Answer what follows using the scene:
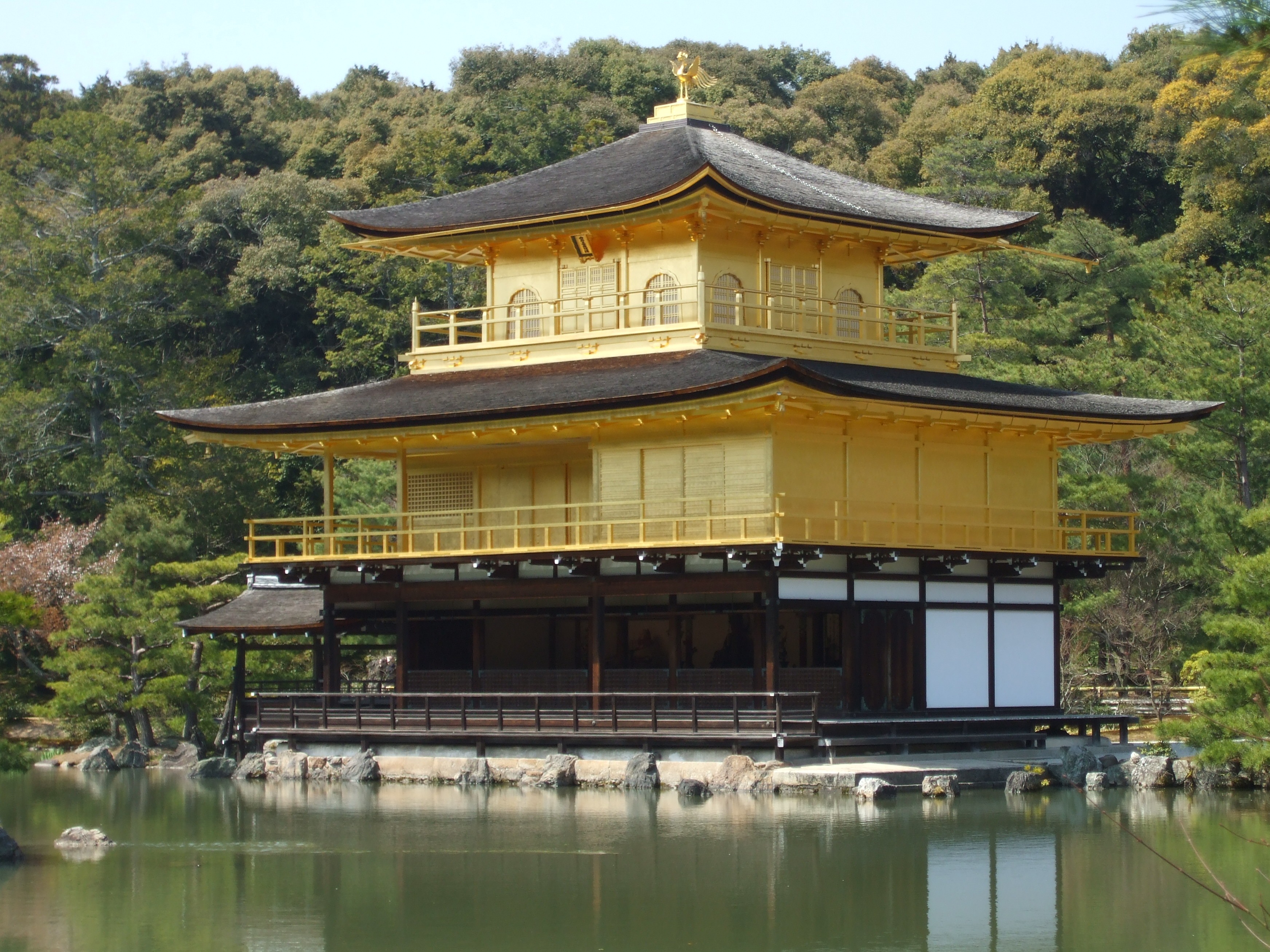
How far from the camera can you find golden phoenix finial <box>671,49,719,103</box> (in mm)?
39594

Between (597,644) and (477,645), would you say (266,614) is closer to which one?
(477,645)

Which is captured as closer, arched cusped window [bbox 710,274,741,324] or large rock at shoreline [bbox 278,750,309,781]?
large rock at shoreline [bbox 278,750,309,781]

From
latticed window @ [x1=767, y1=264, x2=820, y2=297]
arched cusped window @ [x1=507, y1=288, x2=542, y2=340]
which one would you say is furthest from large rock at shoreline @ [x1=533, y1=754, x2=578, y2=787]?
latticed window @ [x1=767, y1=264, x2=820, y2=297]

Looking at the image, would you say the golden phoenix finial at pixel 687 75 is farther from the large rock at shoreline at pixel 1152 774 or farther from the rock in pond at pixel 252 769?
the large rock at shoreline at pixel 1152 774

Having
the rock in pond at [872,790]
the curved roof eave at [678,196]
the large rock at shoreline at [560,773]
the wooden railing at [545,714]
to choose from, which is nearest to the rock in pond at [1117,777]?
the rock in pond at [872,790]

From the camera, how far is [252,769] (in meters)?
34.5

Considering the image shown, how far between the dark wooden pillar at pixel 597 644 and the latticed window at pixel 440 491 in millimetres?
5471

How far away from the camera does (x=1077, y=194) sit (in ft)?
224

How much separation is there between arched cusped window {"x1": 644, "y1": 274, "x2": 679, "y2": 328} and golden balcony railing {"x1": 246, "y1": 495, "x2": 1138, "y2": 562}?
392 cm

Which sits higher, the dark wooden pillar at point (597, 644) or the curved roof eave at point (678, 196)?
the curved roof eave at point (678, 196)

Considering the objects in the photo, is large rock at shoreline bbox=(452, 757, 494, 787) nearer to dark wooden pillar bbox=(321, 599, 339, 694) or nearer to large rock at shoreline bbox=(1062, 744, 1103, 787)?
dark wooden pillar bbox=(321, 599, 339, 694)

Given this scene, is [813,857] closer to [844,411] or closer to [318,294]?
[844,411]

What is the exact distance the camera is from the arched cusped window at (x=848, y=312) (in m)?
37.4

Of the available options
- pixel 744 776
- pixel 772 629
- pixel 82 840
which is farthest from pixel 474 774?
A: pixel 82 840
